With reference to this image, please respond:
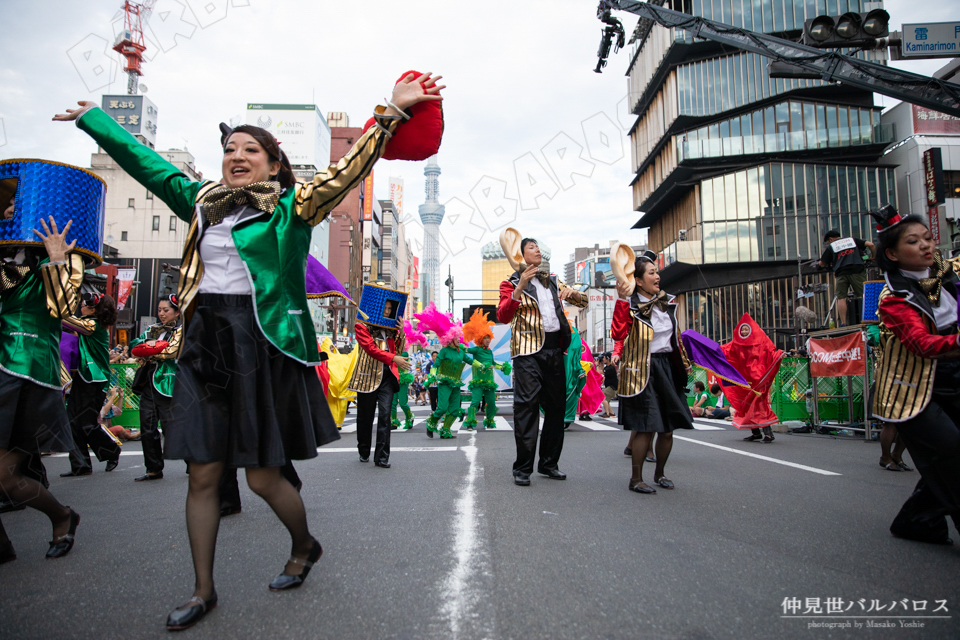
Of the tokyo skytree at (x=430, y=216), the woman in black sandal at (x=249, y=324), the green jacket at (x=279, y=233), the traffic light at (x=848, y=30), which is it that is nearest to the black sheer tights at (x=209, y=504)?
the woman in black sandal at (x=249, y=324)

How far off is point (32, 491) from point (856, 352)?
10217 mm

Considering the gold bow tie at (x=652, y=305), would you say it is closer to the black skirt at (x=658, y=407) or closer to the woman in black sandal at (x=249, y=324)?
the black skirt at (x=658, y=407)

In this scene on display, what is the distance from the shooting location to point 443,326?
407 inches

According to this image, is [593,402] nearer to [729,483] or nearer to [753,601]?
[729,483]

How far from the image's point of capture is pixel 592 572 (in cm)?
260

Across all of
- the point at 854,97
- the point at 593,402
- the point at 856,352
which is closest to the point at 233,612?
the point at 856,352

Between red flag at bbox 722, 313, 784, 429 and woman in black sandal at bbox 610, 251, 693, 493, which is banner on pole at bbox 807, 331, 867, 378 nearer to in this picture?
red flag at bbox 722, 313, 784, 429

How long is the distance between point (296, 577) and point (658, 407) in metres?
3.05

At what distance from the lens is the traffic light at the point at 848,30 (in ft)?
34.2

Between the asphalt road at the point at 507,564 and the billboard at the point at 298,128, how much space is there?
67.3 m

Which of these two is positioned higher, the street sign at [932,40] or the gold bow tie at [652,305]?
the street sign at [932,40]

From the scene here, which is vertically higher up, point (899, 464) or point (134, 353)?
point (134, 353)

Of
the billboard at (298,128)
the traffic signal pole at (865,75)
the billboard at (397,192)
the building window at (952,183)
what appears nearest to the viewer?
the traffic signal pole at (865,75)

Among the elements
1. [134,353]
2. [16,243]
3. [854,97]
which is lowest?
[134,353]
